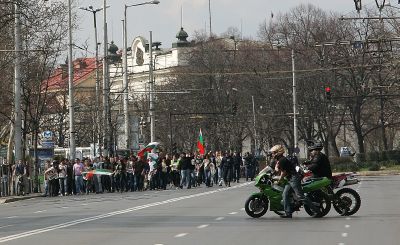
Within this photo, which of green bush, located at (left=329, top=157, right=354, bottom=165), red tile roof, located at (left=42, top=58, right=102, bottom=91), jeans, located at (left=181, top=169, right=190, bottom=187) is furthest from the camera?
green bush, located at (left=329, top=157, right=354, bottom=165)

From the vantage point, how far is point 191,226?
2223 cm

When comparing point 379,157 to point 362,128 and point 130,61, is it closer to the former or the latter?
point 362,128

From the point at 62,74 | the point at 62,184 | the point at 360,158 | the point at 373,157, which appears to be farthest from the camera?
the point at 360,158

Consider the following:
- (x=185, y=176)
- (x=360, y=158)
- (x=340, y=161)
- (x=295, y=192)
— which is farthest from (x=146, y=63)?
(x=295, y=192)

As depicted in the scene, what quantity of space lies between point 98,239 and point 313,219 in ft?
21.1

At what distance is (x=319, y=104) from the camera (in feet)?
293

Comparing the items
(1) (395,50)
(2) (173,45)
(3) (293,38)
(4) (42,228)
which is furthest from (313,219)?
(2) (173,45)

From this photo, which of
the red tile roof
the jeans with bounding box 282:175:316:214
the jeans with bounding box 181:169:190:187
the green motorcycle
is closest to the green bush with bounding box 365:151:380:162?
the red tile roof

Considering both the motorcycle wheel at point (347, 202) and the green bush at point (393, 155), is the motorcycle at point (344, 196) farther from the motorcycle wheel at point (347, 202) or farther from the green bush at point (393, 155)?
the green bush at point (393, 155)

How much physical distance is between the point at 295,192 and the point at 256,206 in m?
1.07

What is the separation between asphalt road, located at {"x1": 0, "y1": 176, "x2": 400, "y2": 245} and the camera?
1872 cm

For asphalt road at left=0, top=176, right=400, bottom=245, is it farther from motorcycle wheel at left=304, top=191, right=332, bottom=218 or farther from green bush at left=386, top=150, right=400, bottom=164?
green bush at left=386, top=150, right=400, bottom=164

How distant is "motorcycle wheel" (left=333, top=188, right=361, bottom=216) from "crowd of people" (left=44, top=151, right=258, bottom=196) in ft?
73.5

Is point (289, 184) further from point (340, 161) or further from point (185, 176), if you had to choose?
point (340, 161)
